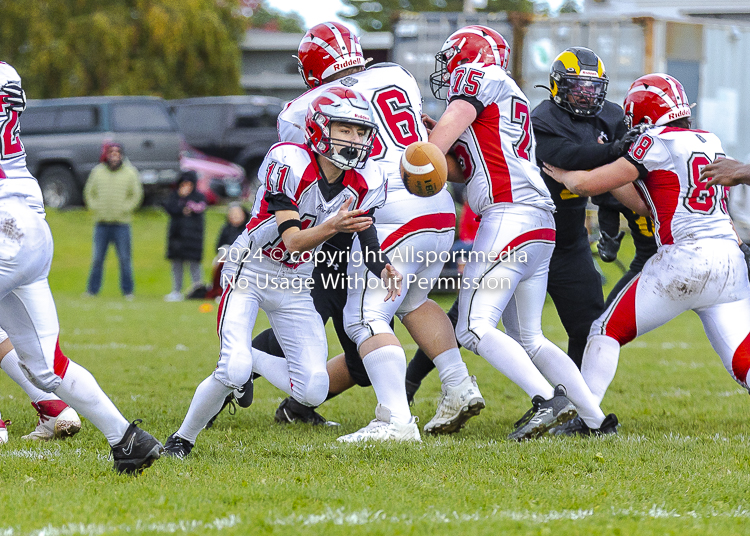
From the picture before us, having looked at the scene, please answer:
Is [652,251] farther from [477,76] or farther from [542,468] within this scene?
[542,468]

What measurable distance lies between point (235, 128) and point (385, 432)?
17.3m

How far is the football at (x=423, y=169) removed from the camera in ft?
13.2

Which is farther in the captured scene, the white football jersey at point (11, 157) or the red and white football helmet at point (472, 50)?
the red and white football helmet at point (472, 50)

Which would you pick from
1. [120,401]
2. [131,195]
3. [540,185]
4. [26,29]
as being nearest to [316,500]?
[540,185]

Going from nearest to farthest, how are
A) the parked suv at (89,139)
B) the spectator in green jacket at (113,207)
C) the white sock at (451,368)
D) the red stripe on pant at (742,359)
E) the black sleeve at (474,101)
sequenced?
the red stripe on pant at (742,359), the black sleeve at (474,101), the white sock at (451,368), the spectator in green jacket at (113,207), the parked suv at (89,139)

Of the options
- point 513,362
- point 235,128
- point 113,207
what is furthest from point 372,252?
point 235,128

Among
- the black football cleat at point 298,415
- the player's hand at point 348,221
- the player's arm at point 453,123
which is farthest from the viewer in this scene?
the black football cleat at point 298,415

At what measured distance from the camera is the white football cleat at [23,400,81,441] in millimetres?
4484

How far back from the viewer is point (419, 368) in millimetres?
5383

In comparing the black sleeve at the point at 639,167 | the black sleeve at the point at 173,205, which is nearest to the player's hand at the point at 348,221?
the black sleeve at the point at 639,167

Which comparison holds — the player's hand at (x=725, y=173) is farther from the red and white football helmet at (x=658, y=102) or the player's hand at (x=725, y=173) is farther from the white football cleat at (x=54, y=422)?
the white football cleat at (x=54, y=422)

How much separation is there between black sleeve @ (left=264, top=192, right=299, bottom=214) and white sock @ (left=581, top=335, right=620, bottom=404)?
1.70 m

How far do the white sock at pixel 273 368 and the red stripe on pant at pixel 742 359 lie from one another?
2.13m

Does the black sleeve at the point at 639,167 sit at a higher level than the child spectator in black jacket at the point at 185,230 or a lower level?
higher
